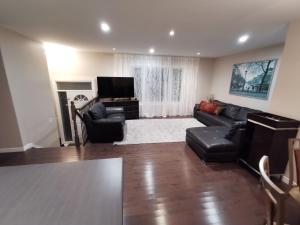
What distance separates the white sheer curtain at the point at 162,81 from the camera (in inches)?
224

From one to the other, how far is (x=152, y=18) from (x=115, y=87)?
11.7 feet

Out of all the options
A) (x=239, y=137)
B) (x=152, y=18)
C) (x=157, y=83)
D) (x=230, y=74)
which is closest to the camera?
(x=152, y=18)

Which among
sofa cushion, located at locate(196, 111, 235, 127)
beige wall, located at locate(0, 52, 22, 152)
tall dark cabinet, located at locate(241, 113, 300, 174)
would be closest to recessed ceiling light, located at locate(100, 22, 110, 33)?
beige wall, located at locate(0, 52, 22, 152)

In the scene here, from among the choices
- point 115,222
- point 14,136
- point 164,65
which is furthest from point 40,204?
point 164,65

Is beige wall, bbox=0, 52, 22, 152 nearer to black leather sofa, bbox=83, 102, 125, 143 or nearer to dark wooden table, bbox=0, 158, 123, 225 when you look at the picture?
black leather sofa, bbox=83, 102, 125, 143

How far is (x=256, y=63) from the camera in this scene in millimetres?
4340

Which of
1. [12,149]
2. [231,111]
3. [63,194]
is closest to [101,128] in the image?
[12,149]

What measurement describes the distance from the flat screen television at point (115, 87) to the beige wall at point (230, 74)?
141 inches

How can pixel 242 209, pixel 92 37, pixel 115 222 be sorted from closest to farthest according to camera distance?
pixel 115 222, pixel 242 209, pixel 92 37

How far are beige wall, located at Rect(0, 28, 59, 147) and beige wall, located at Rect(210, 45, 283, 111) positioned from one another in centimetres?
565

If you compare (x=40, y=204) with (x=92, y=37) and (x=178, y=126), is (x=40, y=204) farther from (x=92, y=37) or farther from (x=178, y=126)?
(x=178, y=126)

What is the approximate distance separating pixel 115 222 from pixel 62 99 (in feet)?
18.0

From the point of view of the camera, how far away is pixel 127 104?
565cm

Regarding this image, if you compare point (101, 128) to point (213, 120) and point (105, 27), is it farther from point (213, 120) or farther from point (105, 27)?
point (213, 120)
